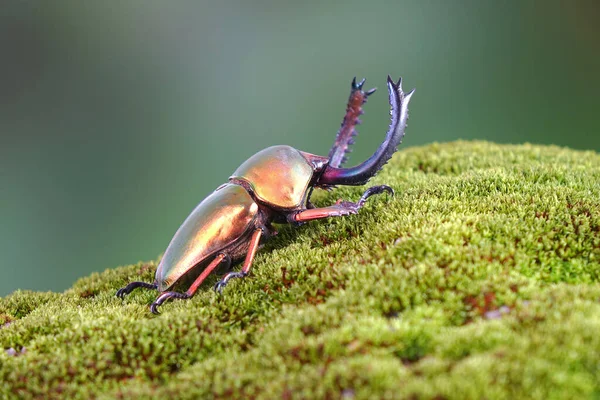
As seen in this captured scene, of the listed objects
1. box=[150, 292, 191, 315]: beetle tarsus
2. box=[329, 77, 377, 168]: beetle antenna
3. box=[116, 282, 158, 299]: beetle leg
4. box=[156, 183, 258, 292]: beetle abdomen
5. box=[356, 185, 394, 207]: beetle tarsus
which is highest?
box=[329, 77, 377, 168]: beetle antenna

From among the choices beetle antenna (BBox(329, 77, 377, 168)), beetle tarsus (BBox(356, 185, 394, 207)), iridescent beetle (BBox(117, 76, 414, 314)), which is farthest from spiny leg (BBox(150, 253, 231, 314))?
beetle antenna (BBox(329, 77, 377, 168))

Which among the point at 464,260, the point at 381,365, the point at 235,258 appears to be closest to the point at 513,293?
the point at 464,260

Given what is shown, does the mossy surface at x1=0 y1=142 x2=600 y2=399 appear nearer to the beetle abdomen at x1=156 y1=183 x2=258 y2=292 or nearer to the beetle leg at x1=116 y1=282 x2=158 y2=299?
the beetle leg at x1=116 y1=282 x2=158 y2=299

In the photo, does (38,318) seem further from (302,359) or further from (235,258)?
(302,359)

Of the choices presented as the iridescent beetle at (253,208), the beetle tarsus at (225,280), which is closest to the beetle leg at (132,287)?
the iridescent beetle at (253,208)

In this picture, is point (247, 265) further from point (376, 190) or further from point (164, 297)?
point (376, 190)

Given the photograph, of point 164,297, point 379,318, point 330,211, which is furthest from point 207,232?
point 379,318

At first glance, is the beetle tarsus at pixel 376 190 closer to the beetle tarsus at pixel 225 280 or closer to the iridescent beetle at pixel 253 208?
the iridescent beetle at pixel 253 208
